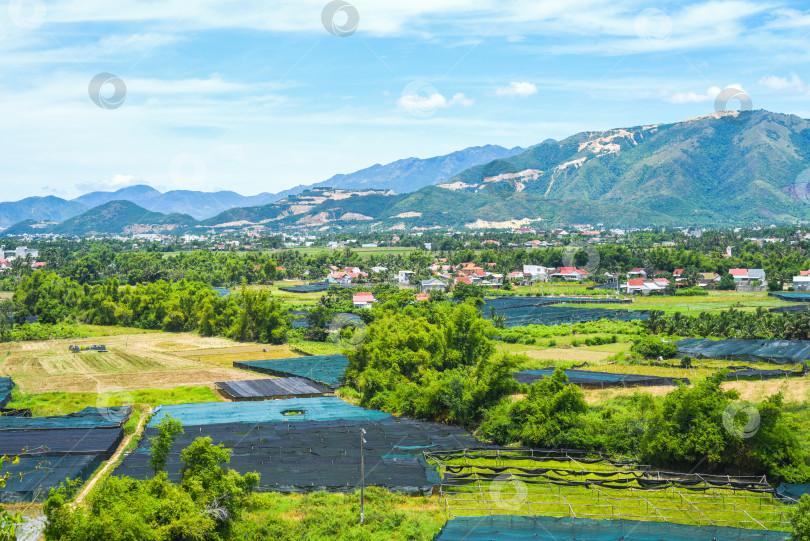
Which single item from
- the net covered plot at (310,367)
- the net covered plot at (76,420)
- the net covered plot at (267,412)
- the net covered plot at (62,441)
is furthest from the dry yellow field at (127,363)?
the net covered plot at (62,441)

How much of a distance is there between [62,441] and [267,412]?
21.4 feet

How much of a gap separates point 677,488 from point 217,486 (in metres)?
10.2

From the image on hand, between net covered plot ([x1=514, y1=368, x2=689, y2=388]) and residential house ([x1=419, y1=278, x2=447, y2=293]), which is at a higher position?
net covered plot ([x1=514, y1=368, x2=689, y2=388])

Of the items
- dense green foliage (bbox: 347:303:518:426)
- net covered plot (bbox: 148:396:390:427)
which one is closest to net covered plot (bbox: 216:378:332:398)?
net covered plot (bbox: 148:396:390:427)

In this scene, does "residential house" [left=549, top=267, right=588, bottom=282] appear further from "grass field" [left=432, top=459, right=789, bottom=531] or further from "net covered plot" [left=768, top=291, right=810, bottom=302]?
"grass field" [left=432, top=459, right=789, bottom=531]

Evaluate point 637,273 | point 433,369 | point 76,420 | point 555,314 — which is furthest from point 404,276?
point 76,420

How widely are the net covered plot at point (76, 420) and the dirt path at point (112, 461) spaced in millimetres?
517

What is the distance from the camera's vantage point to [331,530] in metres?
13.2

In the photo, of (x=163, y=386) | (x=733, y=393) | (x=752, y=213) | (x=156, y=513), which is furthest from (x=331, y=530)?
(x=752, y=213)

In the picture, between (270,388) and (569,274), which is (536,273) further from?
(270,388)

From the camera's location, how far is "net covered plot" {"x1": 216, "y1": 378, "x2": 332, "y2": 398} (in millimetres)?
26500

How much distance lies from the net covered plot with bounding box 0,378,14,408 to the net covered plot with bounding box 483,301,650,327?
28.1 metres

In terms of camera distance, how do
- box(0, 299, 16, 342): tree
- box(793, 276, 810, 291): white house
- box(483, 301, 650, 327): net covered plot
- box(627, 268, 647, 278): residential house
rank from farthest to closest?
box(627, 268, 647, 278): residential house → box(793, 276, 810, 291): white house → box(483, 301, 650, 327): net covered plot → box(0, 299, 16, 342): tree

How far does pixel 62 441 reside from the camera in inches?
752
